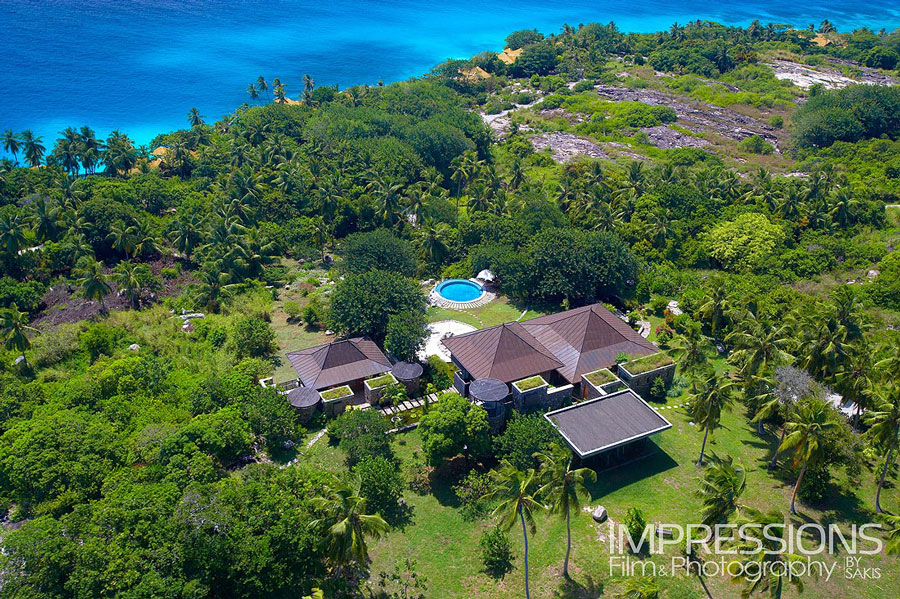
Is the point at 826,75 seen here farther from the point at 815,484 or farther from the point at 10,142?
the point at 10,142

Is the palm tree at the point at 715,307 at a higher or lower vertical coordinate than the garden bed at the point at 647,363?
higher

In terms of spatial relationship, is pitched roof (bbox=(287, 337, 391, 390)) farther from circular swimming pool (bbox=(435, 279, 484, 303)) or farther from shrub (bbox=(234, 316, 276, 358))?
circular swimming pool (bbox=(435, 279, 484, 303))

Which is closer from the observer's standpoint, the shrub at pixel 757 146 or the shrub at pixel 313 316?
the shrub at pixel 313 316

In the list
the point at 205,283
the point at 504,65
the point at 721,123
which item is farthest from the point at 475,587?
the point at 504,65

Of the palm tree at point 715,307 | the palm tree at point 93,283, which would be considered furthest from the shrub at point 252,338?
the palm tree at point 715,307

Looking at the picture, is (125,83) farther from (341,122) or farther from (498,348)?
(498,348)

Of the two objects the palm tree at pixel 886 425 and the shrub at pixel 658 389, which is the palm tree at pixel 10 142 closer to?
the shrub at pixel 658 389

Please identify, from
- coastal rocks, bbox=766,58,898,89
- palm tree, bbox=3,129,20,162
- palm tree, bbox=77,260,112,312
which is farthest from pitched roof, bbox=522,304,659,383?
coastal rocks, bbox=766,58,898,89
